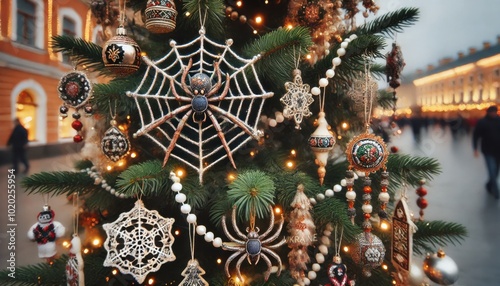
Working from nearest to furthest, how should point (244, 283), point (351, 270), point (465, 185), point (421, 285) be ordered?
point (244, 283) → point (351, 270) → point (421, 285) → point (465, 185)

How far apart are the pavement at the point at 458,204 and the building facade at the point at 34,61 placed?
0.21 metres

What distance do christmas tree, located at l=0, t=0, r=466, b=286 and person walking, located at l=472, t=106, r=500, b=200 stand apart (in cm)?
70

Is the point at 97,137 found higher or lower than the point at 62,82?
lower

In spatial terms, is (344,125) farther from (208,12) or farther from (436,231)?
(208,12)

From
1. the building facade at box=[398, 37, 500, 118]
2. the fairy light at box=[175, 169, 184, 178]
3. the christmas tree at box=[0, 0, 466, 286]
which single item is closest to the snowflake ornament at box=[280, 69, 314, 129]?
the christmas tree at box=[0, 0, 466, 286]

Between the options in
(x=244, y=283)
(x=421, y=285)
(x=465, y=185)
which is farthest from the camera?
(x=465, y=185)

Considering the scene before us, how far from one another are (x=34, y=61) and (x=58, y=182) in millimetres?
944

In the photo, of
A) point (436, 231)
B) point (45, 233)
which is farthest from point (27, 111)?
point (436, 231)

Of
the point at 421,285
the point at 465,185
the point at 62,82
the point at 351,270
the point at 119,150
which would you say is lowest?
the point at 421,285

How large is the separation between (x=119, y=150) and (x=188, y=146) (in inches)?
8.2

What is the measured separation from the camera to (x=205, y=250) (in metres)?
1.05

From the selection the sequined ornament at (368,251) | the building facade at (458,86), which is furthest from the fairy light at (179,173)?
the building facade at (458,86)

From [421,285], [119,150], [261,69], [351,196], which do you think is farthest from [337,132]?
[119,150]

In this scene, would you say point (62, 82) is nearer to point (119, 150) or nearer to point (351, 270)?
point (119, 150)
